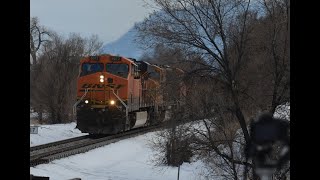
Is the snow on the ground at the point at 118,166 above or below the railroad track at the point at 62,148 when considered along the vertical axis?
below

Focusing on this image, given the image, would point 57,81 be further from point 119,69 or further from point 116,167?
point 116,167

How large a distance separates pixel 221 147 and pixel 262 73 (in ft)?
8.50

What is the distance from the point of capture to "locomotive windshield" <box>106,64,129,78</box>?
20.1 metres

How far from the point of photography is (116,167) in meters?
15.0

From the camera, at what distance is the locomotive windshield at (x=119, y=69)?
66.1 feet

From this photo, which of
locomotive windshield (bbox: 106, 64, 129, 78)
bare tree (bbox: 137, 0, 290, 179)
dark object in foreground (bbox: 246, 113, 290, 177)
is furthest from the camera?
locomotive windshield (bbox: 106, 64, 129, 78)

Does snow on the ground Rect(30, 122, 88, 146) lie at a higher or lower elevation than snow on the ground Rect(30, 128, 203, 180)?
higher

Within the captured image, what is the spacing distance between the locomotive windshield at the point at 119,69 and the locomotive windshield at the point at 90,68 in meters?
0.37

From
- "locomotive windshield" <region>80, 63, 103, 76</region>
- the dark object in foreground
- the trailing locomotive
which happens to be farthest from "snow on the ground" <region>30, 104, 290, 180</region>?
the dark object in foreground

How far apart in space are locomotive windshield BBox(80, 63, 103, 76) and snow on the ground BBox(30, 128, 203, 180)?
3.69 metres

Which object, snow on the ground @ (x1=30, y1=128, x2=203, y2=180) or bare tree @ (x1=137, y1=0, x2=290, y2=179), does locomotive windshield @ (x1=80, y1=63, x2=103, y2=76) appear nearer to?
snow on the ground @ (x1=30, y1=128, x2=203, y2=180)

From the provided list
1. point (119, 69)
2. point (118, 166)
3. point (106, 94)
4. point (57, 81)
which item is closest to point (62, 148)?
point (118, 166)

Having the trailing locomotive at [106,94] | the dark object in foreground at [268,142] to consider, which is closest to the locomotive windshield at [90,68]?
the trailing locomotive at [106,94]

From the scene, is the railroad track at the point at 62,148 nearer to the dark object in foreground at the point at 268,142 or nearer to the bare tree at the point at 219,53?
the bare tree at the point at 219,53
